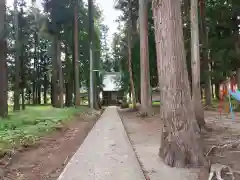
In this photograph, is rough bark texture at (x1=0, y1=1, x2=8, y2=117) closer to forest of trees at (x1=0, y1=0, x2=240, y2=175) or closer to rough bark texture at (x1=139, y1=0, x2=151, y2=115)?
forest of trees at (x1=0, y1=0, x2=240, y2=175)

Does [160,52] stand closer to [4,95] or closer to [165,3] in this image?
[165,3]

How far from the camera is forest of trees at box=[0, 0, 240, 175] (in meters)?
6.51

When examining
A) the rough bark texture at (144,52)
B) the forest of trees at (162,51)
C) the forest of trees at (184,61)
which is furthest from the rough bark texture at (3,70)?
the rough bark texture at (144,52)

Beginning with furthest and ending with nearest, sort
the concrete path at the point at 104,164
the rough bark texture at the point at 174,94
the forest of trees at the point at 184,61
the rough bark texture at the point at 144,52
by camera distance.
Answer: the rough bark texture at the point at 144,52 → the forest of trees at the point at 184,61 → the rough bark texture at the point at 174,94 → the concrete path at the point at 104,164

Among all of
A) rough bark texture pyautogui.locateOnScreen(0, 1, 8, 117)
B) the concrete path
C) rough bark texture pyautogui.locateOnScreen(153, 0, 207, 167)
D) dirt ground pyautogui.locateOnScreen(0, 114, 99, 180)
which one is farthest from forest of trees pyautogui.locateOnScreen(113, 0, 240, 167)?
rough bark texture pyautogui.locateOnScreen(0, 1, 8, 117)

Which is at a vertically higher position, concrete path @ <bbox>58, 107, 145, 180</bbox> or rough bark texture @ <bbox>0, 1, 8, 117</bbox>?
rough bark texture @ <bbox>0, 1, 8, 117</bbox>

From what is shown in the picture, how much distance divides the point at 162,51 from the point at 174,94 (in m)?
1.02

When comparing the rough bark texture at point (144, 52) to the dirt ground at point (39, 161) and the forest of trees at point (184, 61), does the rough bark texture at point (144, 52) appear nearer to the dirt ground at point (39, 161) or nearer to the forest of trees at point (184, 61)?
the forest of trees at point (184, 61)

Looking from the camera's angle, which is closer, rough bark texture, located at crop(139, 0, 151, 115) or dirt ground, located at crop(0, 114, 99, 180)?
dirt ground, located at crop(0, 114, 99, 180)

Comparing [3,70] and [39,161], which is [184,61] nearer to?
[39,161]

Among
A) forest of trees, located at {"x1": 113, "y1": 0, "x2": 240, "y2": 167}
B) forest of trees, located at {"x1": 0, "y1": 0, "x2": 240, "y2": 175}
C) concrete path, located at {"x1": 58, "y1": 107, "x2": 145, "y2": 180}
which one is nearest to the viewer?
concrete path, located at {"x1": 58, "y1": 107, "x2": 145, "y2": 180}

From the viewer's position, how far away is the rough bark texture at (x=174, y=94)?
6.21 metres

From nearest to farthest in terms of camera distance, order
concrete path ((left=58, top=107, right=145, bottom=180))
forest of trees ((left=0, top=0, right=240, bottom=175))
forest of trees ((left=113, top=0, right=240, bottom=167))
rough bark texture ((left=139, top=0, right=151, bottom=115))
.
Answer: concrete path ((left=58, top=107, right=145, bottom=180)), forest of trees ((left=113, top=0, right=240, bottom=167)), forest of trees ((left=0, top=0, right=240, bottom=175)), rough bark texture ((left=139, top=0, right=151, bottom=115))

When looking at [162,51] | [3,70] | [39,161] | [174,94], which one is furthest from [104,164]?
[3,70]
